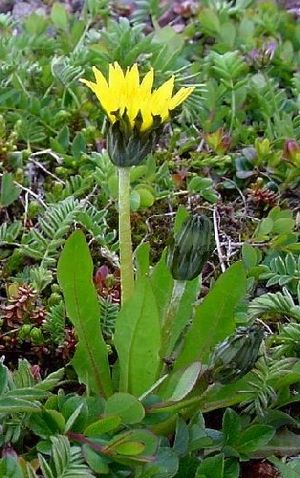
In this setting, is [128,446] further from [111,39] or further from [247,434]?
[111,39]

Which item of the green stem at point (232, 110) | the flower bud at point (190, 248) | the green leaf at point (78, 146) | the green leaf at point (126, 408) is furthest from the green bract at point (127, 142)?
the green stem at point (232, 110)

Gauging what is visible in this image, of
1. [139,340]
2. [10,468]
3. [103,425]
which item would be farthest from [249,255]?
[10,468]

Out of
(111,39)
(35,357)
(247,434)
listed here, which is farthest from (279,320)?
(111,39)

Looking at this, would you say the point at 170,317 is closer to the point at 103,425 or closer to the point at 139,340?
the point at 139,340

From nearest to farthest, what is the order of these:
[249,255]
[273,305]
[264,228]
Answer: [273,305], [249,255], [264,228]

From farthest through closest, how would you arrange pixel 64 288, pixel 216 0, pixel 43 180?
1. pixel 216 0
2. pixel 43 180
3. pixel 64 288

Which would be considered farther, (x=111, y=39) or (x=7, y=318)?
(x=111, y=39)

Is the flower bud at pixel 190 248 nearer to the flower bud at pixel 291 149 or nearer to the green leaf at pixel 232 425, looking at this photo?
the green leaf at pixel 232 425
